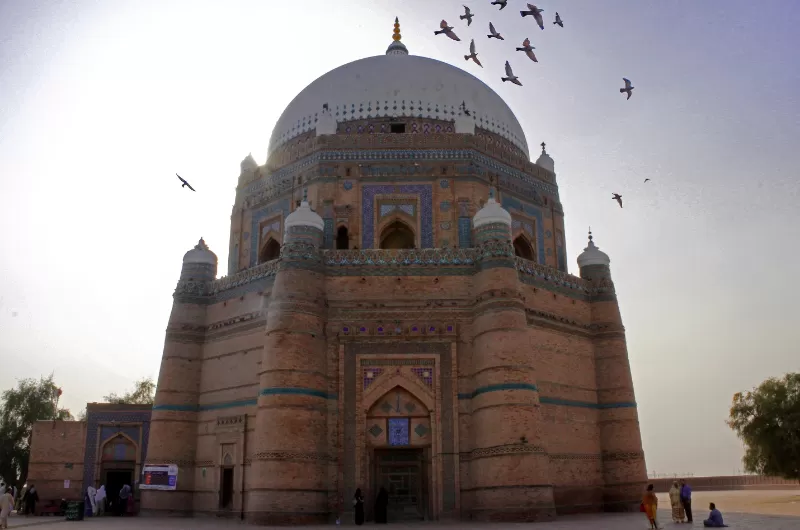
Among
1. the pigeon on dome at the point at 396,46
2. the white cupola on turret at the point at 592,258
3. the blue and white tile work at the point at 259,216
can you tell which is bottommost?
the white cupola on turret at the point at 592,258

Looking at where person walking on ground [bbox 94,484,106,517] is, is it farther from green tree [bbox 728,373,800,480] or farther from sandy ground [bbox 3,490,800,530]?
green tree [bbox 728,373,800,480]

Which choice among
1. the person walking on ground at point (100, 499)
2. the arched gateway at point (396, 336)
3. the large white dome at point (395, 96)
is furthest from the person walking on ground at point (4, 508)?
the large white dome at point (395, 96)

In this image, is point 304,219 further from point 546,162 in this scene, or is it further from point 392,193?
point 546,162

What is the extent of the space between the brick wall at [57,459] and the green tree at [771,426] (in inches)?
770

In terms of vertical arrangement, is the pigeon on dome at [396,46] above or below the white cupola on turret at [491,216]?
above

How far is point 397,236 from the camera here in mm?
18891

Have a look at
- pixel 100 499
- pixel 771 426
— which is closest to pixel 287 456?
pixel 100 499

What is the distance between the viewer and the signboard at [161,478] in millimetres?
16344

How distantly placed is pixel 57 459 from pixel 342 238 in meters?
9.89

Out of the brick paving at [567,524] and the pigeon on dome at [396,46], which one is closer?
the brick paving at [567,524]

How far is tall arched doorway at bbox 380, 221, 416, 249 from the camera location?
18094 mm

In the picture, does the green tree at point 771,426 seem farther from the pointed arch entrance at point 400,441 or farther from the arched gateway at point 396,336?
the pointed arch entrance at point 400,441

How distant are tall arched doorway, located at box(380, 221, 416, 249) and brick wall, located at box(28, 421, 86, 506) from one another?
954 centimetres

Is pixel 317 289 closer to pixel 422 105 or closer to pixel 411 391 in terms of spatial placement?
pixel 411 391
